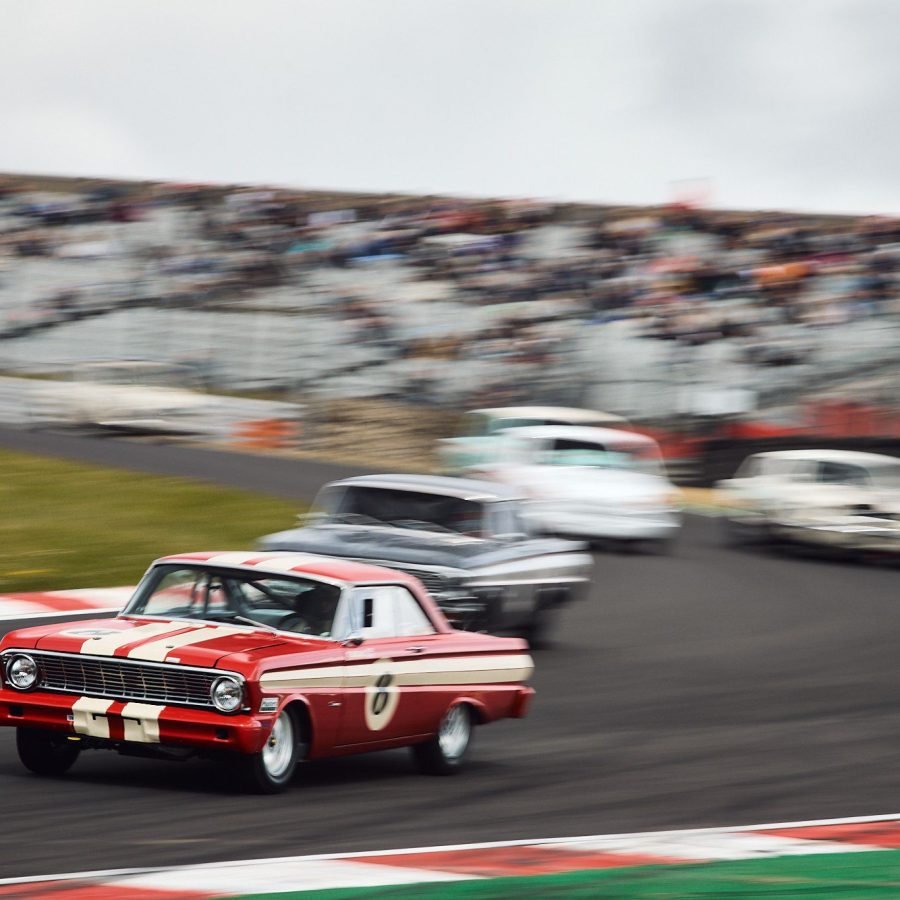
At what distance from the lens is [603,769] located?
295 inches

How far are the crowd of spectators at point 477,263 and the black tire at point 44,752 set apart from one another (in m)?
18.4

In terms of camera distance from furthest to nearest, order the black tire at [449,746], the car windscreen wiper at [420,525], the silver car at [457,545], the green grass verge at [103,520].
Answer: the green grass verge at [103,520] < the car windscreen wiper at [420,525] < the silver car at [457,545] < the black tire at [449,746]

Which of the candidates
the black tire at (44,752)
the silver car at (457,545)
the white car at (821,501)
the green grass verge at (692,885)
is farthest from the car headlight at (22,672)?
the white car at (821,501)

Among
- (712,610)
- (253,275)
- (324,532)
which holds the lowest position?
(712,610)

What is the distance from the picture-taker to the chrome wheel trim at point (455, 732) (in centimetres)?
739

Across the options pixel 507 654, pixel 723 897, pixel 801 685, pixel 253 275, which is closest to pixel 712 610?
pixel 801 685

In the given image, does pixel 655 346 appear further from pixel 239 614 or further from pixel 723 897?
pixel 723 897

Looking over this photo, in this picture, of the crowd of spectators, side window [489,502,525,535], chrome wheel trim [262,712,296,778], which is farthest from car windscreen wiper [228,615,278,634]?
the crowd of spectators

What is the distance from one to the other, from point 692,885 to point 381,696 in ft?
6.67

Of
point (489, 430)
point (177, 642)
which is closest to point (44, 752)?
point (177, 642)

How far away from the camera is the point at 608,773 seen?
7406mm

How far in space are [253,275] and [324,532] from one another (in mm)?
16593

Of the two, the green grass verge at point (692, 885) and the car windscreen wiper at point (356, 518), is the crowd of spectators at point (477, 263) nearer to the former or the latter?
the car windscreen wiper at point (356, 518)

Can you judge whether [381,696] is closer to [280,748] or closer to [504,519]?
[280,748]
